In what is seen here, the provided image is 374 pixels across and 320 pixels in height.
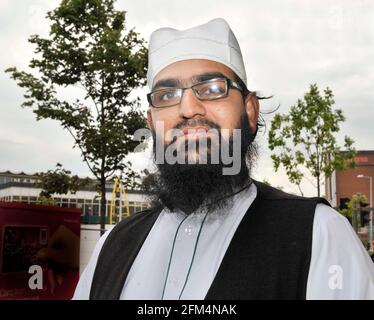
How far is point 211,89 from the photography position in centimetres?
244

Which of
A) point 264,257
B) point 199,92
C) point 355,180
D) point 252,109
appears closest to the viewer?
point 264,257

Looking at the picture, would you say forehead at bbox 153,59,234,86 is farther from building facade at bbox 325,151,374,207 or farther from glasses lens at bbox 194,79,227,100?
building facade at bbox 325,151,374,207

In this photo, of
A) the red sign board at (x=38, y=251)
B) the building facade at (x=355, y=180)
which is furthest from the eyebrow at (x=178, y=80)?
the building facade at (x=355, y=180)

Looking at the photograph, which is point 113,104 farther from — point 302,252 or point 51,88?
point 302,252

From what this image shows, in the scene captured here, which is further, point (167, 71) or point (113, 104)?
point (113, 104)

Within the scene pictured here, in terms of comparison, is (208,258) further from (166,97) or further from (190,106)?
(166,97)

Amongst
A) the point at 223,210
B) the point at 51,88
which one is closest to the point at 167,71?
the point at 223,210

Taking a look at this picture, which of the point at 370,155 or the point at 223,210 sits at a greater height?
the point at 370,155

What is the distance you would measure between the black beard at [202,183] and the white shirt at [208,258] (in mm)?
55

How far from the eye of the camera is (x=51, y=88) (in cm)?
1599

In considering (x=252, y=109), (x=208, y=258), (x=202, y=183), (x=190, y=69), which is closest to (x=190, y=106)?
(x=190, y=69)

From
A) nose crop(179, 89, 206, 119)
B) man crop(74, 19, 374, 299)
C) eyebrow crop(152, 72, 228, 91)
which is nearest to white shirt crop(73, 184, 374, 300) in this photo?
man crop(74, 19, 374, 299)

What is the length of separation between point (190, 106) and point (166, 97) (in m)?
0.18
